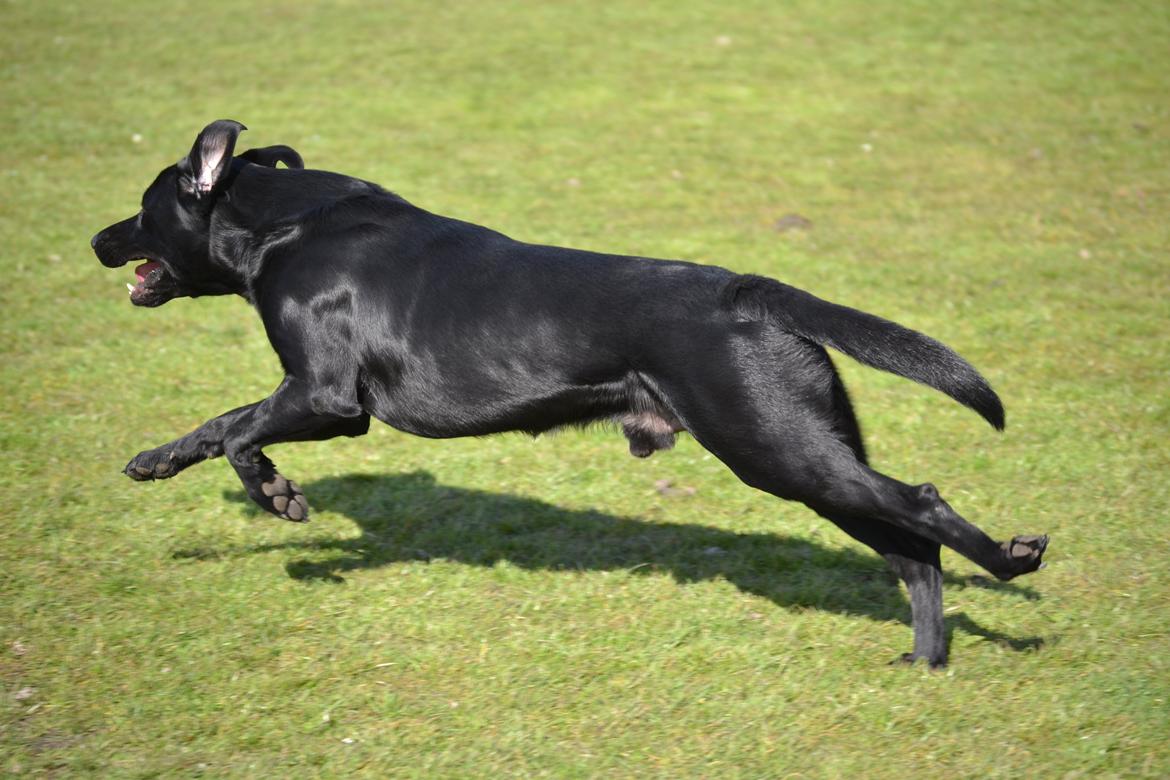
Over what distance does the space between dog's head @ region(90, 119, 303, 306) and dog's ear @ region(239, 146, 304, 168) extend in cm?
16

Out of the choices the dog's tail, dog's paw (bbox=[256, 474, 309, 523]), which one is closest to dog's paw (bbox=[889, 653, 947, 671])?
the dog's tail

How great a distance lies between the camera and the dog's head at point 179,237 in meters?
5.40

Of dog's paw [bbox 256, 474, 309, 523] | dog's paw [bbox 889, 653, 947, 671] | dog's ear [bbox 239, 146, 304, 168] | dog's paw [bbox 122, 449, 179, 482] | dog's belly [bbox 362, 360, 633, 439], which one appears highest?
dog's ear [bbox 239, 146, 304, 168]

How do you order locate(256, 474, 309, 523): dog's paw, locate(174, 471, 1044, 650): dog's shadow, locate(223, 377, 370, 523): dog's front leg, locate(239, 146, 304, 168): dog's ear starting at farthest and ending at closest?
locate(239, 146, 304, 168): dog's ear < locate(174, 471, 1044, 650): dog's shadow < locate(256, 474, 309, 523): dog's paw < locate(223, 377, 370, 523): dog's front leg

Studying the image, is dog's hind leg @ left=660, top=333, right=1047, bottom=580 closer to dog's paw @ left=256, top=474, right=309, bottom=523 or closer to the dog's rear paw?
the dog's rear paw

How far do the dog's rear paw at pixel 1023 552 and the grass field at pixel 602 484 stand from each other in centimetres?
56

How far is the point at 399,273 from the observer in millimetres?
5238

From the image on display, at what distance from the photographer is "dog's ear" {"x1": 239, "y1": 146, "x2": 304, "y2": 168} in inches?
231

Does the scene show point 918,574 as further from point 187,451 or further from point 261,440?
point 187,451

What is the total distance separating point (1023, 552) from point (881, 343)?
3.20 ft

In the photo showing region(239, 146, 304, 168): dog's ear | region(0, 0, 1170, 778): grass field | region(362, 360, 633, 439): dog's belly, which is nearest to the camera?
region(0, 0, 1170, 778): grass field

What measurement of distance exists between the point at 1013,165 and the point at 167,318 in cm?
877

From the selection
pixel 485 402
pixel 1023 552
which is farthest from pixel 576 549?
pixel 1023 552

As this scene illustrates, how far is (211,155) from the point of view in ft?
17.3
